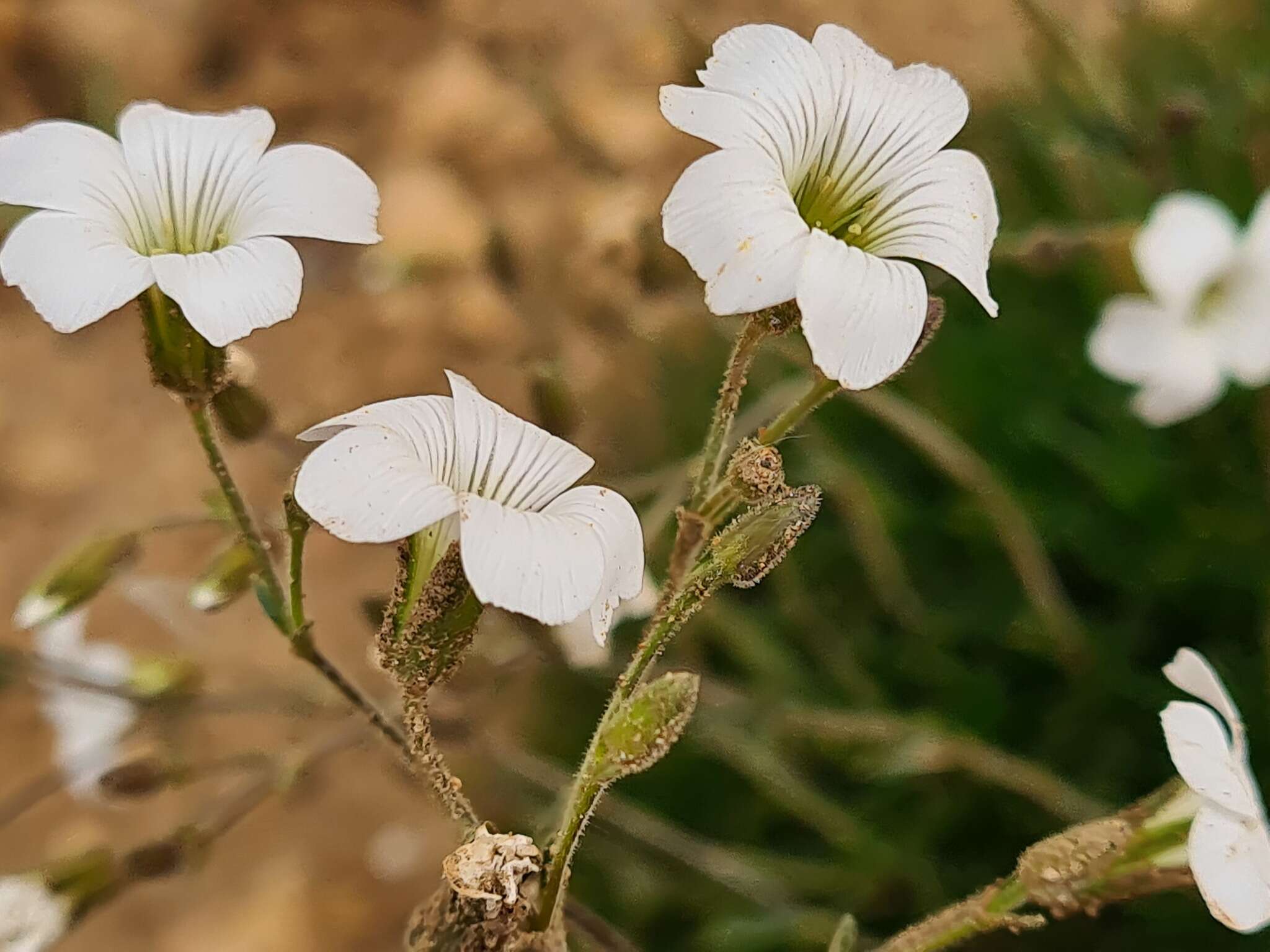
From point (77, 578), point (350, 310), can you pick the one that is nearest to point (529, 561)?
point (77, 578)

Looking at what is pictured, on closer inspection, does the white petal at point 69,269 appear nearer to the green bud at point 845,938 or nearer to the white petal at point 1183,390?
the green bud at point 845,938

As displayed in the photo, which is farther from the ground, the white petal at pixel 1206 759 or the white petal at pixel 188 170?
the white petal at pixel 188 170

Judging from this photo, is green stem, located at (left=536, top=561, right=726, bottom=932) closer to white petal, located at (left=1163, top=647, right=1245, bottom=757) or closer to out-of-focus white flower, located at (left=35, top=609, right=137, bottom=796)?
white petal, located at (left=1163, top=647, right=1245, bottom=757)

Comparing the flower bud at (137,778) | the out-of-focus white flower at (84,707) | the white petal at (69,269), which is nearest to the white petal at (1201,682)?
the white petal at (69,269)

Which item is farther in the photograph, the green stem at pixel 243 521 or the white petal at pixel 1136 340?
the white petal at pixel 1136 340

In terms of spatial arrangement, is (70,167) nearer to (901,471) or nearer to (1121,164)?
(901,471)

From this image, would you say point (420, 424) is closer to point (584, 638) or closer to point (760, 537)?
point (760, 537)

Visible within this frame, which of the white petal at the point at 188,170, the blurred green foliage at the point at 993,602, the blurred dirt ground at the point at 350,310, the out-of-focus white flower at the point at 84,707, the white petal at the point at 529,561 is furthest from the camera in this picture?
the blurred dirt ground at the point at 350,310

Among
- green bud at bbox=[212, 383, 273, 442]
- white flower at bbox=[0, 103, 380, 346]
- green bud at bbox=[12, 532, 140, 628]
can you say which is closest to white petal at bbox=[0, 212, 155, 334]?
white flower at bbox=[0, 103, 380, 346]
